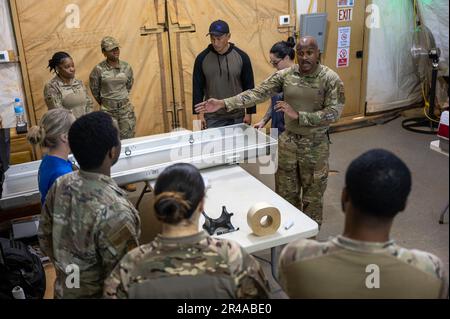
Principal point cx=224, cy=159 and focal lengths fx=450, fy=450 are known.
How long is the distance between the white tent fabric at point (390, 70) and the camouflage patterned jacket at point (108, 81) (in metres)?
3.06

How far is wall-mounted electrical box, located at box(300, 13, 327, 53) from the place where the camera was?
5.17 meters

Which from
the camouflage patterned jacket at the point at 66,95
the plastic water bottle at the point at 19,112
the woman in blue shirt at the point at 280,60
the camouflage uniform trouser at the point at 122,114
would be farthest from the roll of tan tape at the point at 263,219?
the plastic water bottle at the point at 19,112

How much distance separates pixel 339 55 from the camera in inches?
219

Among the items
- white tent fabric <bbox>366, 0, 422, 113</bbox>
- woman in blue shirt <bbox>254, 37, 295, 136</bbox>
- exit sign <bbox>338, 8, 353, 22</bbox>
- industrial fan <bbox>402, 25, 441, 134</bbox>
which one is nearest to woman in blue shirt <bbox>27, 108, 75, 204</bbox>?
woman in blue shirt <bbox>254, 37, 295, 136</bbox>

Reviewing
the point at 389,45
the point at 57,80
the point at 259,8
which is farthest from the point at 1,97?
the point at 389,45

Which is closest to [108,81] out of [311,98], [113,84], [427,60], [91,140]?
[113,84]

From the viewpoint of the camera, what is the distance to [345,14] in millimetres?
5414

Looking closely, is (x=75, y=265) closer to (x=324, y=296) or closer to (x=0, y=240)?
(x=324, y=296)

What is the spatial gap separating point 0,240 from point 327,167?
6.89ft

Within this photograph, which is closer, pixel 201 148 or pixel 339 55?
pixel 201 148

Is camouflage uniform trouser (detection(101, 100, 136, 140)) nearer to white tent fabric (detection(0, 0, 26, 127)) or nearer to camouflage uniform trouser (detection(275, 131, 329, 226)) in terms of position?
white tent fabric (detection(0, 0, 26, 127))

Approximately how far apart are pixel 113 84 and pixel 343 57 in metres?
2.92

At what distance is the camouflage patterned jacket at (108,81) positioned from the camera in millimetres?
4164
